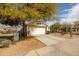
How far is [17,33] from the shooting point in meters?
3.87

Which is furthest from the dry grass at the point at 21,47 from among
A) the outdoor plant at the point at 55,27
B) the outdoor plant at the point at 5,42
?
the outdoor plant at the point at 55,27

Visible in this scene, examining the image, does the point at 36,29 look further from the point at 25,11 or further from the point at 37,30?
the point at 25,11

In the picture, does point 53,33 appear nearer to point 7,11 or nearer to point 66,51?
→ point 66,51

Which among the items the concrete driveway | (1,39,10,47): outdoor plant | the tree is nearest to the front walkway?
the concrete driveway

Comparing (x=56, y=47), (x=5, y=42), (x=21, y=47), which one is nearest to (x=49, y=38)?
(x=56, y=47)

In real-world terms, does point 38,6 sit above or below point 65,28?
above

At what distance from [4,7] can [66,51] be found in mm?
852

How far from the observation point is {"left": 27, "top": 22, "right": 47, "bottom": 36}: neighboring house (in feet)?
12.6

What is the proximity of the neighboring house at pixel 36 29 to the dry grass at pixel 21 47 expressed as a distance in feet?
0.29

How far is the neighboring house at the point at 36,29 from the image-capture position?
12.6ft

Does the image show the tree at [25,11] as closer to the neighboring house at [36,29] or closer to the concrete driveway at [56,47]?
the neighboring house at [36,29]

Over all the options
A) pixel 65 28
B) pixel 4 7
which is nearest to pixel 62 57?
pixel 65 28

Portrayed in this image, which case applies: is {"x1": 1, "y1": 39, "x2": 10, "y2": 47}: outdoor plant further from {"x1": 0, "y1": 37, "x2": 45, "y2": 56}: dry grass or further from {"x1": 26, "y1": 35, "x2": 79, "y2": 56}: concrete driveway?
{"x1": 26, "y1": 35, "x2": 79, "y2": 56}: concrete driveway

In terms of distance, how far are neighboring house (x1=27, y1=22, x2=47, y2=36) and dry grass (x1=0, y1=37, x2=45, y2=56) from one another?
9cm
